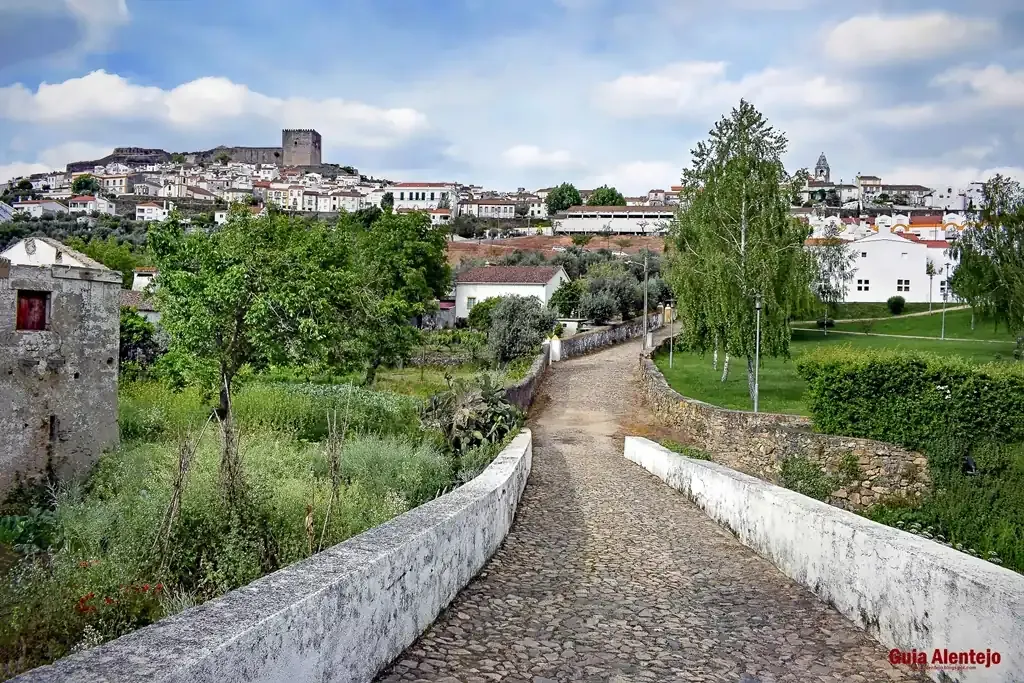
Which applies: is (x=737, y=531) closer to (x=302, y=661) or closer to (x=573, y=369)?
(x=302, y=661)

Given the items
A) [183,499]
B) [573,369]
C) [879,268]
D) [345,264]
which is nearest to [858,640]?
[183,499]

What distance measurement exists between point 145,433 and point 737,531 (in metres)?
11.3

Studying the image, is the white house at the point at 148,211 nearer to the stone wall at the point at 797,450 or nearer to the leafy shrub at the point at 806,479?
the stone wall at the point at 797,450

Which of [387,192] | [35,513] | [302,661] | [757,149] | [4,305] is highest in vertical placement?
[387,192]

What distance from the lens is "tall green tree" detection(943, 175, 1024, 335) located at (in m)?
30.0

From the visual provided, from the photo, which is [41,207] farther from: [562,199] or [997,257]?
[997,257]

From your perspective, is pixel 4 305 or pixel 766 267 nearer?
pixel 4 305

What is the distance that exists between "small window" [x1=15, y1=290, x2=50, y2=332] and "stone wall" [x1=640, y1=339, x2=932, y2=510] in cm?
1385

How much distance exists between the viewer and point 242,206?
23969 millimetres

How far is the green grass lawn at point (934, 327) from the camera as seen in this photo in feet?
157

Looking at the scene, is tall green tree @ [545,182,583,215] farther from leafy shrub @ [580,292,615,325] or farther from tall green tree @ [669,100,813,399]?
tall green tree @ [669,100,813,399]

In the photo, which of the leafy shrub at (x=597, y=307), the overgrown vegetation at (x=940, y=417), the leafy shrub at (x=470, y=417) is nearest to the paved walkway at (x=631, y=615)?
the leafy shrub at (x=470, y=417)

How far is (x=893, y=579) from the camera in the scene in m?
4.98

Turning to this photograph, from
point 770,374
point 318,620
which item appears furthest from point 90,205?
point 318,620
